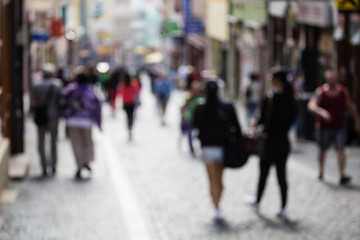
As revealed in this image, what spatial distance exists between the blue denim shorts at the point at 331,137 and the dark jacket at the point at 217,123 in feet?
12.5

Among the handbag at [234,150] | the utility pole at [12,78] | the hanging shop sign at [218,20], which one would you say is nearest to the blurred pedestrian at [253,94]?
the utility pole at [12,78]

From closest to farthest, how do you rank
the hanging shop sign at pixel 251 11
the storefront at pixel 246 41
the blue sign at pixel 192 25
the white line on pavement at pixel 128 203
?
1. the white line on pavement at pixel 128 203
2. the hanging shop sign at pixel 251 11
3. the storefront at pixel 246 41
4. the blue sign at pixel 192 25

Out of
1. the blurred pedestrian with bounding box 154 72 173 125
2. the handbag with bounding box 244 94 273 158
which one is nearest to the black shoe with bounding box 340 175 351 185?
the handbag with bounding box 244 94 273 158

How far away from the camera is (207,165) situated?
12.3 metres

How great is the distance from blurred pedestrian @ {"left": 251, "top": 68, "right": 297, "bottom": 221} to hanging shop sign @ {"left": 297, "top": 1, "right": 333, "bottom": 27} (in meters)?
15.1

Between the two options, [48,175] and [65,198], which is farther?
[48,175]

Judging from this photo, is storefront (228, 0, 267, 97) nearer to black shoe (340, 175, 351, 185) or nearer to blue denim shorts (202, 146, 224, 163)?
black shoe (340, 175, 351, 185)

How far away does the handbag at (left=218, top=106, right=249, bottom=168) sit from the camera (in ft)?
39.6

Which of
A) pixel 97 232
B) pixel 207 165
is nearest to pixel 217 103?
pixel 207 165

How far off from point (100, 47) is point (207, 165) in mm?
117503

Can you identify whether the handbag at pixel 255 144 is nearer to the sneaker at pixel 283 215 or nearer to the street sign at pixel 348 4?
the sneaker at pixel 283 215

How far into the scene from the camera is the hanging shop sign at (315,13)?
88.9ft

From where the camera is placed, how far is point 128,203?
13656mm

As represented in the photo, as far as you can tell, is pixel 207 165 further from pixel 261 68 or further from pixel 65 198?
pixel 261 68
